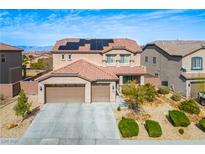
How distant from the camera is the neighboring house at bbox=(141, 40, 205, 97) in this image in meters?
36.0

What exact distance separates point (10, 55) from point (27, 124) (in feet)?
60.0

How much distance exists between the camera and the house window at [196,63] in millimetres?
36562

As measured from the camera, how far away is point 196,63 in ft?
121

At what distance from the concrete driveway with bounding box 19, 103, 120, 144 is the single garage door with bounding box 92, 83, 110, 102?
60.7 inches

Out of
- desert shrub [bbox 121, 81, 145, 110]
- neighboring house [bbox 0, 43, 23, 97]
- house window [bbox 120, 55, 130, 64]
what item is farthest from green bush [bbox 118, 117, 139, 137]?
neighboring house [bbox 0, 43, 23, 97]

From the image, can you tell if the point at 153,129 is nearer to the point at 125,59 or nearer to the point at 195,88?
the point at 195,88

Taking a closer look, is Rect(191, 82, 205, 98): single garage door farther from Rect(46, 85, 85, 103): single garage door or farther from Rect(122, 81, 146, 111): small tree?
Rect(46, 85, 85, 103): single garage door

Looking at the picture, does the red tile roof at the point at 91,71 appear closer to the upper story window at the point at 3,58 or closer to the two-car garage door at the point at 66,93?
the two-car garage door at the point at 66,93

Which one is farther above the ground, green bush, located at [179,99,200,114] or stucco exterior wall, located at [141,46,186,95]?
stucco exterior wall, located at [141,46,186,95]

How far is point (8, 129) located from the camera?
2284 cm

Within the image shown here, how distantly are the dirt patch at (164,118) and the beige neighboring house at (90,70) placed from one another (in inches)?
188

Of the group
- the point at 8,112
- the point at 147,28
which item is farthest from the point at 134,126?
the point at 147,28

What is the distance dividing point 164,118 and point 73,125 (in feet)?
27.8
